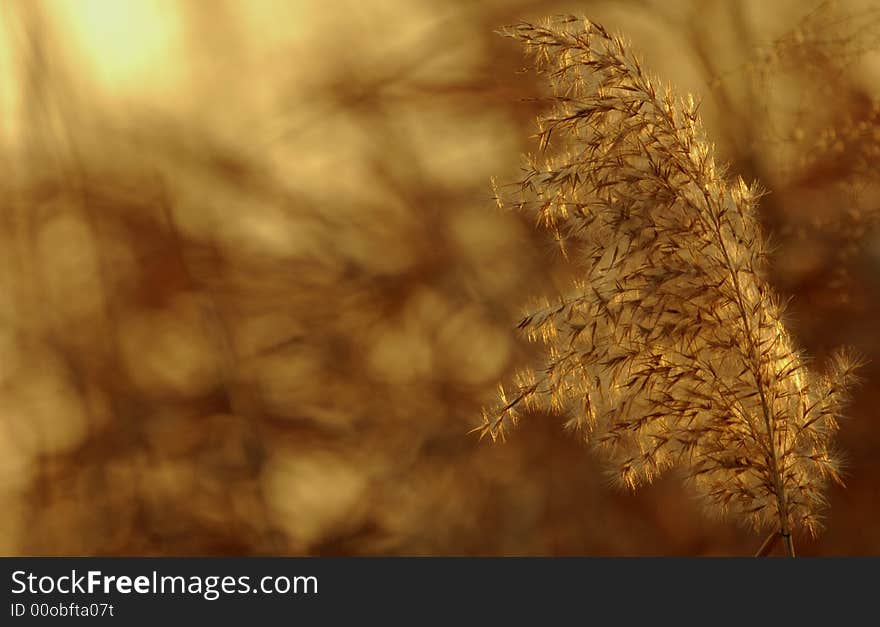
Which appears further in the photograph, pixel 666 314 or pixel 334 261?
pixel 334 261

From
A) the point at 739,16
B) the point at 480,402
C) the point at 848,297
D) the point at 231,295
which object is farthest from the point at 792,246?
the point at 231,295

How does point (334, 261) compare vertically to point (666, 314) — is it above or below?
above

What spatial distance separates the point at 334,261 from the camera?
5.79ft

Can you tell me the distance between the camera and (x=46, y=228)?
1.74m

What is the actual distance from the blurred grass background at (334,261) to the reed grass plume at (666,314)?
0.66 m

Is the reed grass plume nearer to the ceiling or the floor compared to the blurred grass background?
nearer to the floor

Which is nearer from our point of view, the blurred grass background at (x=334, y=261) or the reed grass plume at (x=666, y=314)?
the reed grass plume at (x=666, y=314)

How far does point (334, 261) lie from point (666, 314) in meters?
0.81

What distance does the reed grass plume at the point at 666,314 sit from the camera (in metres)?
1.06

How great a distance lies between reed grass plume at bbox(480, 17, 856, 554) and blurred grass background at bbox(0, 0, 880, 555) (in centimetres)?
66

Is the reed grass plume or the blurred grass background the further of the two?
the blurred grass background

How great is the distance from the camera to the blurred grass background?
5.66ft

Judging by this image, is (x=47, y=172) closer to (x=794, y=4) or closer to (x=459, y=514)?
(x=459, y=514)

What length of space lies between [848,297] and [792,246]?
121mm
